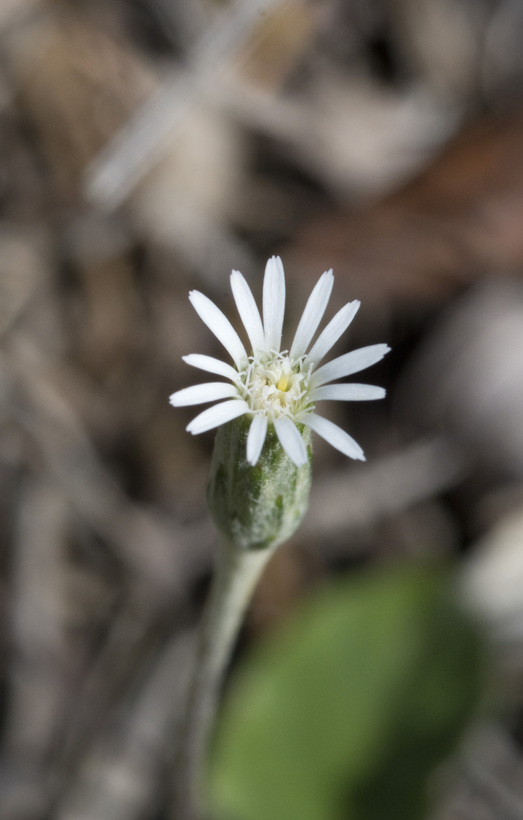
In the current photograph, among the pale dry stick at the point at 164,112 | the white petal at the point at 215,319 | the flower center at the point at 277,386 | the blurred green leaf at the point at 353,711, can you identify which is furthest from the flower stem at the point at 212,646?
the pale dry stick at the point at 164,112

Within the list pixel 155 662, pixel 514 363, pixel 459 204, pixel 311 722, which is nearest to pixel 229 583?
pixel 311 722

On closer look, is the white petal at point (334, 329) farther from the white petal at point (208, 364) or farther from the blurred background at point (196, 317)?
the blurred background at point (196, 317)

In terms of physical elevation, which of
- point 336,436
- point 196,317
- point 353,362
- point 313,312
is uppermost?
point 196,317

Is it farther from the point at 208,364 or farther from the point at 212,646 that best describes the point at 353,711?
the point at 208,364

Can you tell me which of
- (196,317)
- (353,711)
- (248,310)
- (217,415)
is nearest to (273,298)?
(248,310)

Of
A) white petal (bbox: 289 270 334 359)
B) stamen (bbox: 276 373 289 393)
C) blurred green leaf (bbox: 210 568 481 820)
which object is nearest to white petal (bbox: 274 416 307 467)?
stamen (bbox: 276 373 289 393)

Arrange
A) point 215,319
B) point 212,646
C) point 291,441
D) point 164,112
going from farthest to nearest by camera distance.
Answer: point 164,112 → point 212,646 → point 215,319 → point 291,441

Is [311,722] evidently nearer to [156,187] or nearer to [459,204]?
[459,204]
